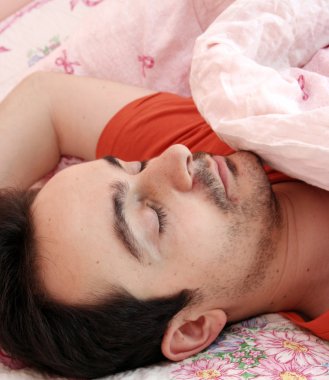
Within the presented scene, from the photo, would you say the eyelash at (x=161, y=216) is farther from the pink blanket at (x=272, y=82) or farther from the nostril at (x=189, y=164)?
the pink blanket at (x=272, y=82)

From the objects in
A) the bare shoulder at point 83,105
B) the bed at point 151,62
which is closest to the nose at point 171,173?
the bed at point 151,62

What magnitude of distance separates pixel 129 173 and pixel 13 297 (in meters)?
0.28

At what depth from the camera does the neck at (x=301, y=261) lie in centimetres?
92

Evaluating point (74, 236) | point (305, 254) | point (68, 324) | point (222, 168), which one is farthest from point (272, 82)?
point (68, 324)

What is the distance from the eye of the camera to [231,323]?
0.97m

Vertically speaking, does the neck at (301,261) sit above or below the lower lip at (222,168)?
below

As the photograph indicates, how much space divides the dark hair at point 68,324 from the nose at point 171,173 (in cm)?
17

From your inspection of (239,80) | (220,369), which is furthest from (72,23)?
(220,369)

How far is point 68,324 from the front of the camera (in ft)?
2.74

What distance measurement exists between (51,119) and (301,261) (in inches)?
27.1

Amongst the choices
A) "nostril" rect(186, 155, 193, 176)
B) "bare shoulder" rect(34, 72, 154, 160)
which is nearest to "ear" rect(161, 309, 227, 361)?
"nostril" rect(186, 155, 193, 176)

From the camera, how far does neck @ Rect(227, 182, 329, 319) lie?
918 millimetres

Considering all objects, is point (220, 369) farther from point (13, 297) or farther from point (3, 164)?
point (3, 164)

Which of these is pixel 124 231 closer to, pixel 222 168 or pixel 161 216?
pixel 161 216
